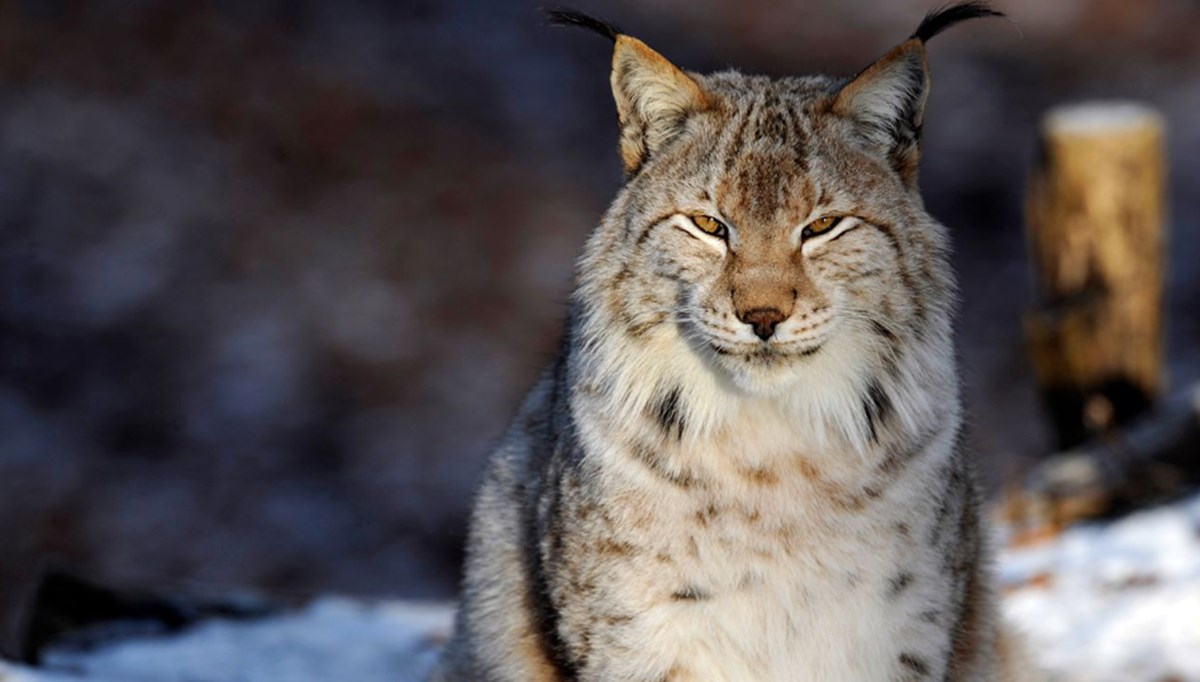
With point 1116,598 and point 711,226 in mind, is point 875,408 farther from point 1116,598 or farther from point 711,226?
point 1116,598

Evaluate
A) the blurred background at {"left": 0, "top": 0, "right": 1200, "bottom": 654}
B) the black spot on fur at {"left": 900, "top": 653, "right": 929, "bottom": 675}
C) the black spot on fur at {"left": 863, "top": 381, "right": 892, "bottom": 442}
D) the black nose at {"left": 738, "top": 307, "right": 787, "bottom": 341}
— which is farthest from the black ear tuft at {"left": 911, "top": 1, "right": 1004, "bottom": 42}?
the blurred background at {"left": 0, "top": 0, "right": 1200, "bottom": 654}

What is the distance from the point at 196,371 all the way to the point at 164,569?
2514mm

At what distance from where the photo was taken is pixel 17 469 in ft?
37.1

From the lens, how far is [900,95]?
11.9 ft

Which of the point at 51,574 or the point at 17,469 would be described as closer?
the point at 51,574

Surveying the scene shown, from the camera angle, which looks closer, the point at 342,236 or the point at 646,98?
the point at 646,98

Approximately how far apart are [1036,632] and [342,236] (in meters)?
10.2

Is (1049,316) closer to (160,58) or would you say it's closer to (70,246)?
(70,246)

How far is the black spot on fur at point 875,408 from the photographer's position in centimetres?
371

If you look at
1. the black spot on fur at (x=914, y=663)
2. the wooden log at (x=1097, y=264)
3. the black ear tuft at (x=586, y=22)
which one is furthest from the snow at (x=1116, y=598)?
the black ear tuft at (x=586, y=22)

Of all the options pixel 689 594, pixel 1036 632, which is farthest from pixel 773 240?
pixel 1036 632

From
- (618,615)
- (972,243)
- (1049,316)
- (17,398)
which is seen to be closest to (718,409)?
(618,615)

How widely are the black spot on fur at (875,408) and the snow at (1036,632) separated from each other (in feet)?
4.72

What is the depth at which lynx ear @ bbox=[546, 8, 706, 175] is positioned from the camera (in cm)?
367
